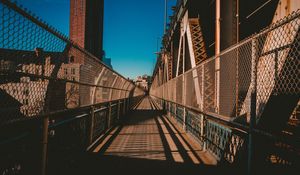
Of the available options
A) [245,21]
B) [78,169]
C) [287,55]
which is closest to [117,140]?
[78,169]

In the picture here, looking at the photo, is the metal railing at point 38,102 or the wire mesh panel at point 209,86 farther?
the wire mesh panel at point 209,86

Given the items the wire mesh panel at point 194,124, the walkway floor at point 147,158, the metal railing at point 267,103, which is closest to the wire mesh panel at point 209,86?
the wire mesh panel at point 194,124

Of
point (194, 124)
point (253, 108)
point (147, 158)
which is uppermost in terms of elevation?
point (253, 108)

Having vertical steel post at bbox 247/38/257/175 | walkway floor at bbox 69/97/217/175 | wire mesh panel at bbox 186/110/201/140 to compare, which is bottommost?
walkway floor at bbox 69/97/217/175

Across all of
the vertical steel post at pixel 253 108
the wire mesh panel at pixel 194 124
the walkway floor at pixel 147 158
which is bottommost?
the walkway floor at pixel 147 158

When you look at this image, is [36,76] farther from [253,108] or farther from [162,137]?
[162,137]

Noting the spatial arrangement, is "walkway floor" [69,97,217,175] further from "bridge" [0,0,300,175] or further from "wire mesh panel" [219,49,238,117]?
"wire mesh panel" [219,49,238,117]

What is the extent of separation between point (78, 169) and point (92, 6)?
8829 centimetres

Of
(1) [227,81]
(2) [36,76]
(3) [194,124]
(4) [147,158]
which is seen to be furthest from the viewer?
(3) [194,124]

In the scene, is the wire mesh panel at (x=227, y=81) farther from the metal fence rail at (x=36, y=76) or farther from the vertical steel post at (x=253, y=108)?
the metal fence rail at (x=36, y=76)

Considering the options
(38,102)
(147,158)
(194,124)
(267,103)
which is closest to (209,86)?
(194,124)

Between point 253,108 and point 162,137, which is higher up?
point 253,108

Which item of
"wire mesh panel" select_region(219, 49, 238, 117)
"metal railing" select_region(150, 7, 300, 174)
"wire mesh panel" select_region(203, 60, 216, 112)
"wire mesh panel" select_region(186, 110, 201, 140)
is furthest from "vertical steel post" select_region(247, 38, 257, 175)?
"wire mesh panel" select_region(186, 110, 201, 140)

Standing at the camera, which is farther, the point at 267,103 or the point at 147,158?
the point at 147,158
